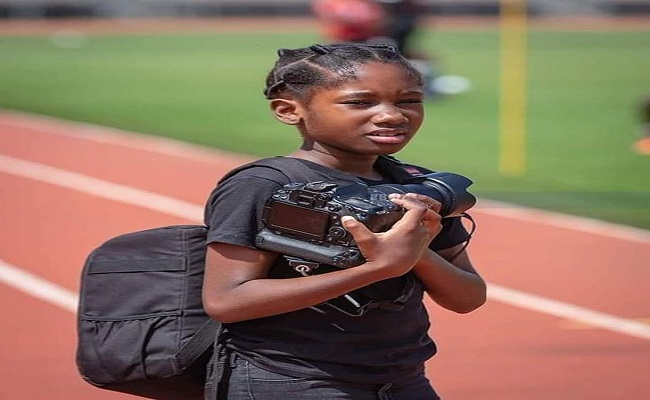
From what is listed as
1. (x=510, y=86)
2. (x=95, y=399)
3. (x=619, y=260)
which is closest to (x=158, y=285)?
(x=95, y=399)

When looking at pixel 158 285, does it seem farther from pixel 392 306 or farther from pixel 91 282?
pixel 392 306

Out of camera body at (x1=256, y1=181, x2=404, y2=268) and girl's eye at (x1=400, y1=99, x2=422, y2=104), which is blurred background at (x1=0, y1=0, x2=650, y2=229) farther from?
camera body at (x1=256, y1=181, x2=404, y2=268)

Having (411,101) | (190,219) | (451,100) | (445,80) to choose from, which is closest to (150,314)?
(411,101)

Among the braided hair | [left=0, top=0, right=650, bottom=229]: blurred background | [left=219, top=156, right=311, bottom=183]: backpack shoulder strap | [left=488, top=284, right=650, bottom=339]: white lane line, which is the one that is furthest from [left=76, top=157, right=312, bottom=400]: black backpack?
[left=488, top=284, right=650, bottom=339]: white lane line

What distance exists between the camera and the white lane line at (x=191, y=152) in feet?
37.6

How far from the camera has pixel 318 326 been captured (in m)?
3.48

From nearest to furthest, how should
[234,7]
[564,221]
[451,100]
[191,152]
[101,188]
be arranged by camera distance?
1. [564,221]
2. [101,188]
3. [191,152]
4. [451,100]
5. [234,7]

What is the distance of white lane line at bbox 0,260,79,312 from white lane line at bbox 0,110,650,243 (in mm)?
4179

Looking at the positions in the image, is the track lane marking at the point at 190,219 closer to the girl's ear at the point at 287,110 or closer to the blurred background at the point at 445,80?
the blurred background at the point at 445,80

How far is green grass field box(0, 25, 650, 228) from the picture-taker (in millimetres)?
14820

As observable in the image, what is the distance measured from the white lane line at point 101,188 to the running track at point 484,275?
0.02 meters

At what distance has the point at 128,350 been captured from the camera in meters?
3.59

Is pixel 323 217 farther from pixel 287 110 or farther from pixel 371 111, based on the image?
pixel 287 110

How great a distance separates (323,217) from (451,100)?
19.1m
